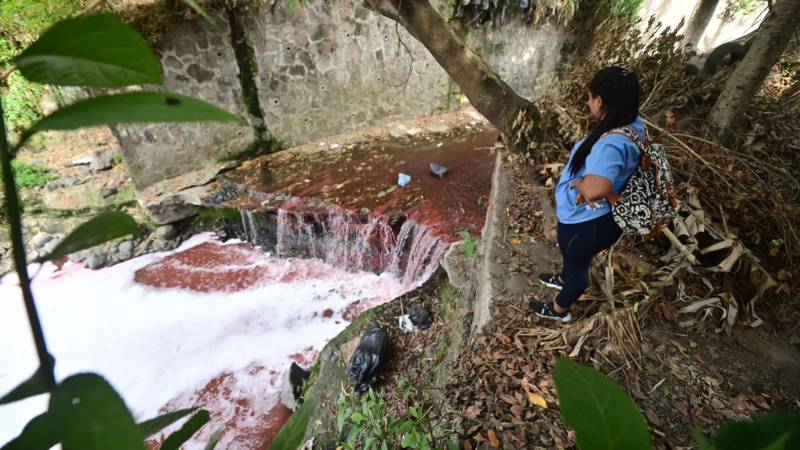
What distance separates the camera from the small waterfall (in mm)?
4793

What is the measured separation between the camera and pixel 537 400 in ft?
6.85

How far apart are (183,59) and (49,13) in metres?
1.73

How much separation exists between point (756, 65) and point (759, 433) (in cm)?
352

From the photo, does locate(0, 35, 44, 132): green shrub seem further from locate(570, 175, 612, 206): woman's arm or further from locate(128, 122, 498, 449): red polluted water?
locate(570, 175, 612, 206): woman's arm

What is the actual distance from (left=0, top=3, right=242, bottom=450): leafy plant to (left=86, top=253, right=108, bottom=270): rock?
650 cm

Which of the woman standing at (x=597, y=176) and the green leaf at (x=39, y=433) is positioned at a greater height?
the green leaf at (x=39, y=433)

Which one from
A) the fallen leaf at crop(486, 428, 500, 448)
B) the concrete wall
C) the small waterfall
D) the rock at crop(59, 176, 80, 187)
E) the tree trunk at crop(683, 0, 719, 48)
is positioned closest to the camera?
the fallen leaf at crop(486, 428, 500, 448)

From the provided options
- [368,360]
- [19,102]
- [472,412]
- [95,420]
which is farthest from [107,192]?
[95,420]

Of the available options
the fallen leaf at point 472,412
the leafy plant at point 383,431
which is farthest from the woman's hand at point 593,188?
the leafy plant at point 383,431

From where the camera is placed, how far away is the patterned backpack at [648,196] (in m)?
2.02

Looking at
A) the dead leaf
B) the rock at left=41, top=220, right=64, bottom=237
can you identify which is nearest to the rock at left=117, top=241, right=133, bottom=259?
the rock at left=41, top=220, right=64, bottom=237

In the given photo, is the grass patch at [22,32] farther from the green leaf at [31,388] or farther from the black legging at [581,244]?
the black legging at [581,244]

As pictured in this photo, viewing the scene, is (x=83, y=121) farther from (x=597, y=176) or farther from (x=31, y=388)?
(x=597, y=176)

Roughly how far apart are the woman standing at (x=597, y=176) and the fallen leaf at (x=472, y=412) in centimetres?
91
